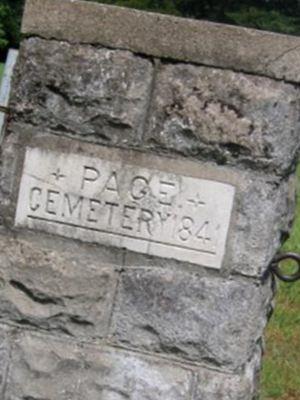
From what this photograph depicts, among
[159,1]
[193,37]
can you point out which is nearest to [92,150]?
[193,37]

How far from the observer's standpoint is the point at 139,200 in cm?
390

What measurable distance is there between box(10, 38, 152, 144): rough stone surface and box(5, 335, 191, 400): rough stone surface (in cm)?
66

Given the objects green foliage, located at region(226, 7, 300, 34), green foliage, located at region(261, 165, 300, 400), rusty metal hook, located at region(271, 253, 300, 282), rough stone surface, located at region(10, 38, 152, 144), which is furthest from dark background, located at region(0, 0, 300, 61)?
rusty metal hook, located at region(271, 253, 300, 282)

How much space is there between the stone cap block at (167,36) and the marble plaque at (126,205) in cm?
35

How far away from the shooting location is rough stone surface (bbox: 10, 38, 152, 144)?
3.88 meters

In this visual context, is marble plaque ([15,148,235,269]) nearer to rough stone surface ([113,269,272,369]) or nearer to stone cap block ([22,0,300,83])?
rough stone surface ([113,269,272,369])

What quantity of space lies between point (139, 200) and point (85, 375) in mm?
574

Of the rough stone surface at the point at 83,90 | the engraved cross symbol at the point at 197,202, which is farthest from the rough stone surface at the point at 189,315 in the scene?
the rough stone surface at the point at 83,90

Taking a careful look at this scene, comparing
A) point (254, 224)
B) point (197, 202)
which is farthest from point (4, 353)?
point (254, 224)

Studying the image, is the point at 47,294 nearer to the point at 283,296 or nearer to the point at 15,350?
the point at 15,350

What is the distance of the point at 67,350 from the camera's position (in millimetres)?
3992

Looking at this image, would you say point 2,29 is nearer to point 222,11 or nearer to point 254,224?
point 222,11

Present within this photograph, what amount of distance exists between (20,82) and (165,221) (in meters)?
0.63

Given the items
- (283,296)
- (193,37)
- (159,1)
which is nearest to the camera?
(193,37)
